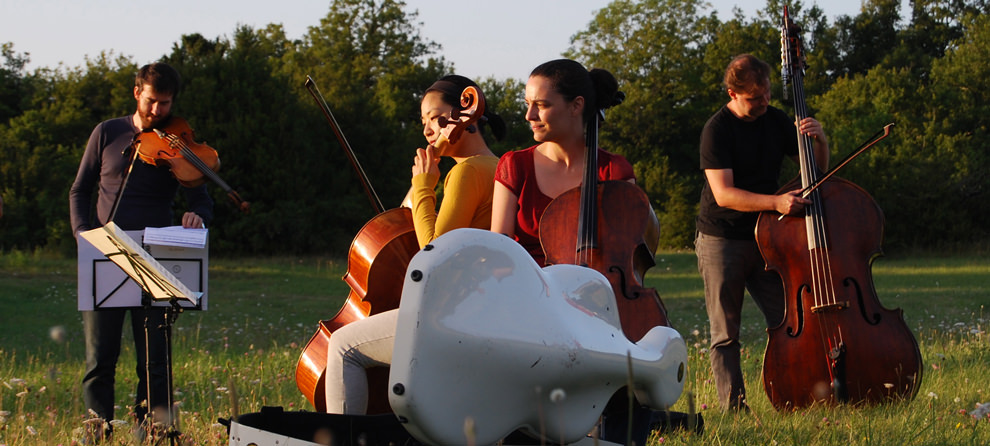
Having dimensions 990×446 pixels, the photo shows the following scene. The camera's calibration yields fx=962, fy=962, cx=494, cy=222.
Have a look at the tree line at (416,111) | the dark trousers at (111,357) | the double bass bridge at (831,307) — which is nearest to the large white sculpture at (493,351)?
the double bass bridge at (831,307)

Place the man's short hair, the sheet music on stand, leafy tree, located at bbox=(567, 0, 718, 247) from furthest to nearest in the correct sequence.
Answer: leafy tree, located at bbox=(567, 0, 718, 247) → the man's short hair → the sheet music on stand

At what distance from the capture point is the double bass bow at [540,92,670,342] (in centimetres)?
338

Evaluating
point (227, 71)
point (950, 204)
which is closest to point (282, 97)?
point (227, 71)

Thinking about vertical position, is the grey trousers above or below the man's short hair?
below

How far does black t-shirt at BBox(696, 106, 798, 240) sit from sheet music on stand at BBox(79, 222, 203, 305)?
2.55 m

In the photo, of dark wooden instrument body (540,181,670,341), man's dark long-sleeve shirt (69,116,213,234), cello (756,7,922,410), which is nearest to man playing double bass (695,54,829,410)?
cello (756,7,922,410)

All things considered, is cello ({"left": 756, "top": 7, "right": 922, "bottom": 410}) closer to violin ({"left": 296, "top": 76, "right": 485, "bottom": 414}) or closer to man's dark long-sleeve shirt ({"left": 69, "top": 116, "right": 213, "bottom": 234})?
violin ({"left": 296, "top": 76, "right": 485, "bottom": 414})

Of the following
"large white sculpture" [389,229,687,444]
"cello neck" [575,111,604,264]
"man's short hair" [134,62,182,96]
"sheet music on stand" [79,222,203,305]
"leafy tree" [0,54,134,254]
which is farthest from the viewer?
"leafy tree" [0,54,134,254]

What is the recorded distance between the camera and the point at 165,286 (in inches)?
125

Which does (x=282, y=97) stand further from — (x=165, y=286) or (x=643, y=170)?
(x=165, y=286)

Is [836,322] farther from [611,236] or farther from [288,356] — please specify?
[288,356]

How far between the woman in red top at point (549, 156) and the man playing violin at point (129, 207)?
152cm

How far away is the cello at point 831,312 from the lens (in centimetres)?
428

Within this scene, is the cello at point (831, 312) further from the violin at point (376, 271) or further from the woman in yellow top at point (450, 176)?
the violin at point (376, 271)
